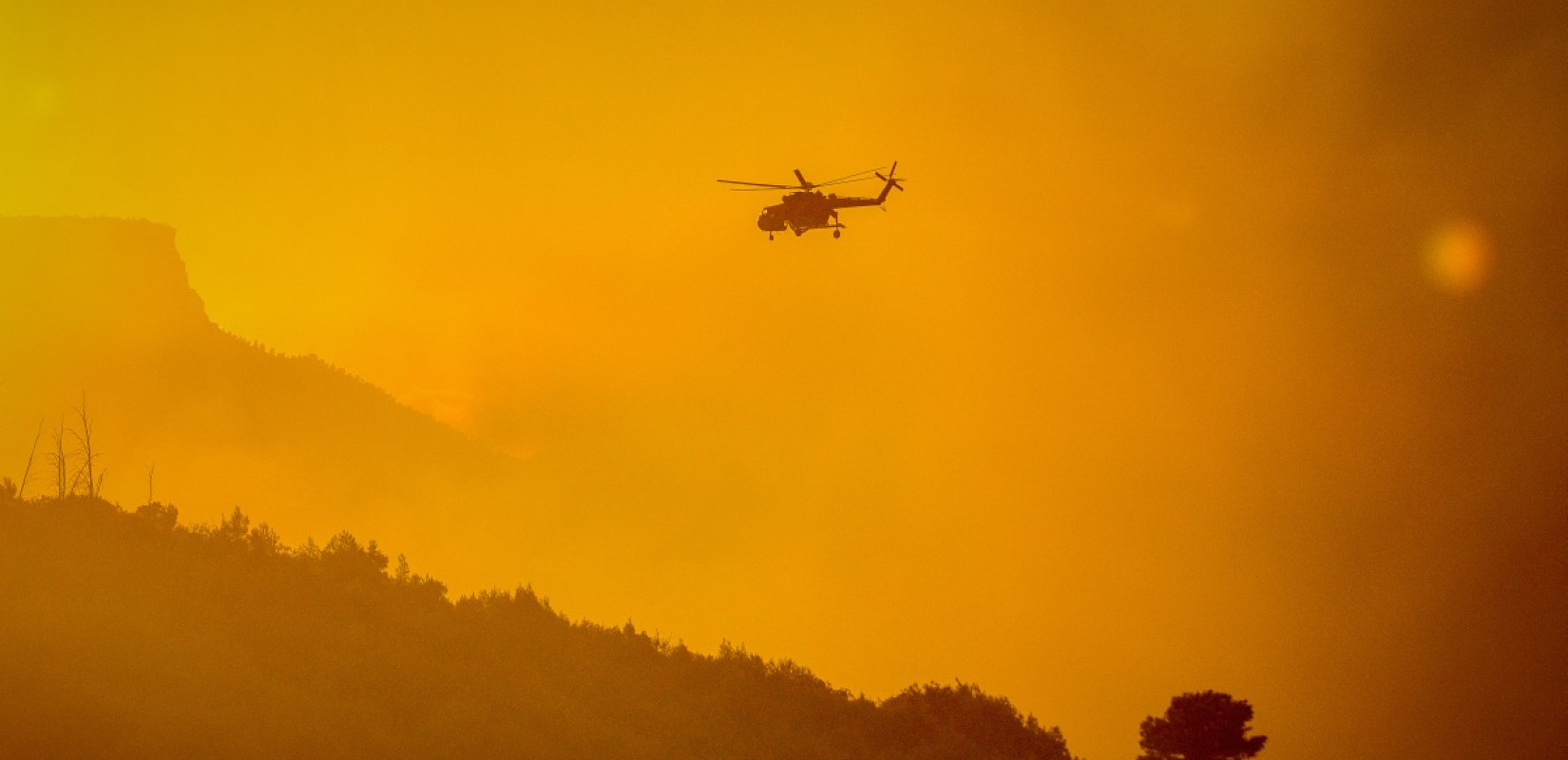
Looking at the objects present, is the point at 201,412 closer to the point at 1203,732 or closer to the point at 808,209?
the point at 808,209

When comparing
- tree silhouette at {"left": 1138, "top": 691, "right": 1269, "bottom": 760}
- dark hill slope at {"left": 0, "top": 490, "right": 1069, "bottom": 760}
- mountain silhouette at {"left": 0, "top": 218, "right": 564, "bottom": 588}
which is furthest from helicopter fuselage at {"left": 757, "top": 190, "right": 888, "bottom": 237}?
mountain silhouette at {"left": 0, "top": 218, "right": 564, "bottom": 588}

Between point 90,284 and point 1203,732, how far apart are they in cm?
11847

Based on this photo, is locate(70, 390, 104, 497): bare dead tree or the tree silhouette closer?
the tree silhouette

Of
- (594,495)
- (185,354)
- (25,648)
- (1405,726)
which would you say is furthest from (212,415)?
(1405,726)

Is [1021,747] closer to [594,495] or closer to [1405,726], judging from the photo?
[594,495]

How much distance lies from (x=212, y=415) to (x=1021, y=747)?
90.8 metres

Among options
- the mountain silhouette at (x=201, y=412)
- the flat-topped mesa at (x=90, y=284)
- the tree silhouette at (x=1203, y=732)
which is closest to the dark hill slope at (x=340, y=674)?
the tree silhouette at (x=1203, y=732)

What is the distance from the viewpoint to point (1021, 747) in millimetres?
31641

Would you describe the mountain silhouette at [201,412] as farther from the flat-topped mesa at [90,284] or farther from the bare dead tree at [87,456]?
the bare dead tree at [87,456]

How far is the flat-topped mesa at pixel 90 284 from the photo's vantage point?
105875 mm

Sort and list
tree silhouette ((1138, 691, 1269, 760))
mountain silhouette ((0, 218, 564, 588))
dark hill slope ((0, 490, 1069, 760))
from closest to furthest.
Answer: dark hill slope ((0, 490, 1069, 760)) → tree silhouette ((1138, 691, 1269, 760)) → mountain silhouette ((0, 218, 564, 588))

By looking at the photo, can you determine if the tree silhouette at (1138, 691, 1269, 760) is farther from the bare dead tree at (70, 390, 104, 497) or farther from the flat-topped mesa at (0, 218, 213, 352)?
the flat-topped mesa at (0, 218, 213, 352)

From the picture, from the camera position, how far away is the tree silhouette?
81.6 ft

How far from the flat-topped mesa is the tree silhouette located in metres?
105
